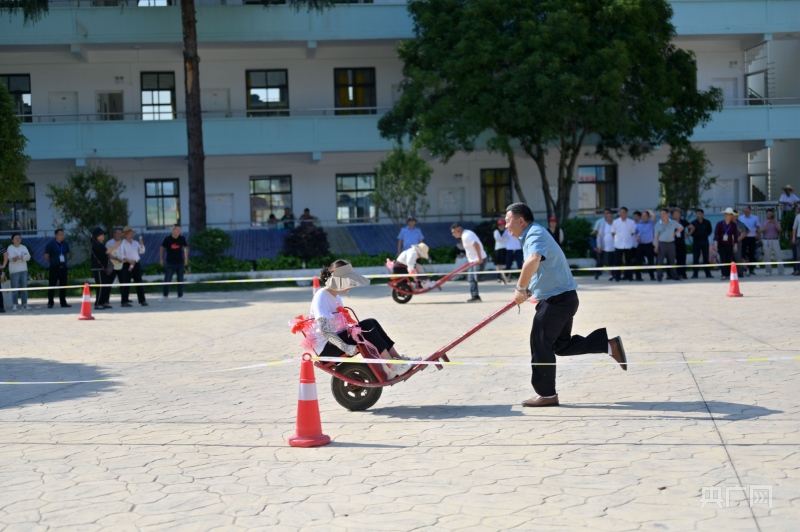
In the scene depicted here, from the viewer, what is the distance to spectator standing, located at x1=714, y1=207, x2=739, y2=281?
20.5m

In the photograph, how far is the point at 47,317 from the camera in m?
16.0

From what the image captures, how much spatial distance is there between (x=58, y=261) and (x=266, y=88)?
613 inches

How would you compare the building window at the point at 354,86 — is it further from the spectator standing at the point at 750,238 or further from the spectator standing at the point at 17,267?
the spectator standing at the point at 17,267

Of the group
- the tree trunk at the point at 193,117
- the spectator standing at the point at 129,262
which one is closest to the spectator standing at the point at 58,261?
the spectator standing at the point at 129,262

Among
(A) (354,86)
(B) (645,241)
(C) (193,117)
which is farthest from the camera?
(A) (354,86)

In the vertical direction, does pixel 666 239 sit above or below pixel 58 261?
above

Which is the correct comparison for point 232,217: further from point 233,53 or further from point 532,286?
point 532,286

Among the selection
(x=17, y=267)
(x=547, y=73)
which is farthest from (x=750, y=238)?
(x=17, y=267)

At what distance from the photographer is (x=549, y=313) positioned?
7.17 m

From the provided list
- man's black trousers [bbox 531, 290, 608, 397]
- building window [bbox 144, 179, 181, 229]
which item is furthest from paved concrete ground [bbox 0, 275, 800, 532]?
building window [bbox 144, 179, 181, 229]

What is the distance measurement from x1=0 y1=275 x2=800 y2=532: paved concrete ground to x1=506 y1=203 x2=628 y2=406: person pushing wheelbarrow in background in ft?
1.09

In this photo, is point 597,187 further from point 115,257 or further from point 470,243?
point 115,257

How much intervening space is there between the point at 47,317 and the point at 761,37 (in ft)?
89.9

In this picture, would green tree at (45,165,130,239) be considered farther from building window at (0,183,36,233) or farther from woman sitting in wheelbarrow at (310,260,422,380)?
woman sitting in wheelbarrow at (310,260,422,380)
